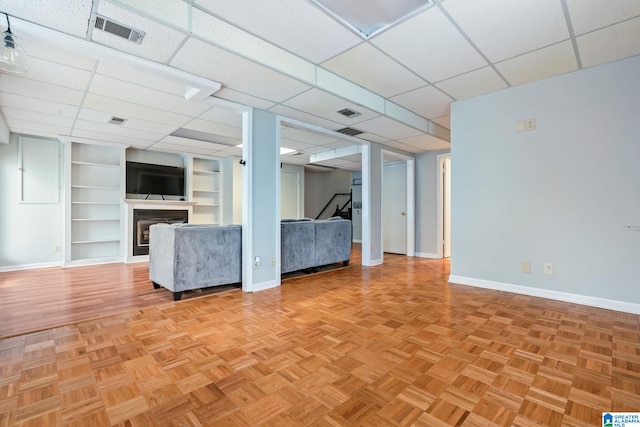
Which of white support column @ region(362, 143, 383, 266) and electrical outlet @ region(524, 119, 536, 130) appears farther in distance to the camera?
white support column @ region(362, 143, 383, 266)

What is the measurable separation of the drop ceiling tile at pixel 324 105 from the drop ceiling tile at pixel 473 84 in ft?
2.91

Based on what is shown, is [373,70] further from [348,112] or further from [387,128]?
[387,128]

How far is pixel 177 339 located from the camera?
2.18m

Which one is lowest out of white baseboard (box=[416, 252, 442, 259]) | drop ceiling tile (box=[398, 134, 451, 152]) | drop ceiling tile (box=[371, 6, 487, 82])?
white baseboard (box=[416, 252, 442, 259])

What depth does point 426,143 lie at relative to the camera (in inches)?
213

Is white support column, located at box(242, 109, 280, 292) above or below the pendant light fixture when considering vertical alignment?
below

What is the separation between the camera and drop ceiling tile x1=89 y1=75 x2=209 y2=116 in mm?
2951

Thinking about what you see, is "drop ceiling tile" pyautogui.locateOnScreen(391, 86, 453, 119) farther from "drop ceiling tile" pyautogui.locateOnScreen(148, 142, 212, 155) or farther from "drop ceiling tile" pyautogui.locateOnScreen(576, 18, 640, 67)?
"drop ceiling tile" pyautogui.locateOnScreen(148, 142, 212, 155)

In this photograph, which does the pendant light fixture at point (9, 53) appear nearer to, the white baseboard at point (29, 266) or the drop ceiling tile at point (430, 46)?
the drop ceiling tile at point (430, 46)

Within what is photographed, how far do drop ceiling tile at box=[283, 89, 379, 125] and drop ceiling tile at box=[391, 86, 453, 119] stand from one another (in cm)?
43

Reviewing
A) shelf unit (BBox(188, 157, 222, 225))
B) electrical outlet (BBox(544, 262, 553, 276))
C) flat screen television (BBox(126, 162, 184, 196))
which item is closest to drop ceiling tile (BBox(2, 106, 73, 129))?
flat screen television (BBox(126, 162, 184, 196))

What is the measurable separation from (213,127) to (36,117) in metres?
2.29

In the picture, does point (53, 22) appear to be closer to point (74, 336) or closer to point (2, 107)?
point (74, 336)

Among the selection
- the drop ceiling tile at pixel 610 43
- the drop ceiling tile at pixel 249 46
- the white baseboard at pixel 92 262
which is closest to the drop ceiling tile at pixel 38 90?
the drop ceiling tile at pixel 249 46
